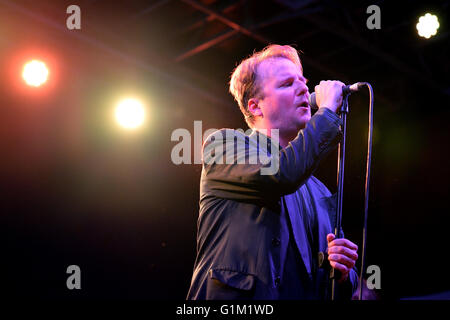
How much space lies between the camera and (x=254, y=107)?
2248 millimetres

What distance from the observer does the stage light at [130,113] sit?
5.15 metres

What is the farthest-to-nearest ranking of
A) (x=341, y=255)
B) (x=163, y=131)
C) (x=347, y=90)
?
(x=163, y=131), (x=347, y=90), (x=341, y=255)

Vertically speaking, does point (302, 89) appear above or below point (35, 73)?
below

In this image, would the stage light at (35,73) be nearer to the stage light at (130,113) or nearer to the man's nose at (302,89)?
the stage light at (130,113)

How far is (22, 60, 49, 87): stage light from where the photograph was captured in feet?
15.0

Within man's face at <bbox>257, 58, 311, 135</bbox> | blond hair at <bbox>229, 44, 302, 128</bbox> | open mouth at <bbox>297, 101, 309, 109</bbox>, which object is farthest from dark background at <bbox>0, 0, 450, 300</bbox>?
open mouth at <bbox>297, 101, 309, 109</bbox>

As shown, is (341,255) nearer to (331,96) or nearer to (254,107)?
(331,96)

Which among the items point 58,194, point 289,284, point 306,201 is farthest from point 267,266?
point 58,194

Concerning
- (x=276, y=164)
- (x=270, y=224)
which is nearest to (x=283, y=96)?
(x=276, y=164)

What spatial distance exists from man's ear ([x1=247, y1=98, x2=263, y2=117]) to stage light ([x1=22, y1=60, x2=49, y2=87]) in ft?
10.1

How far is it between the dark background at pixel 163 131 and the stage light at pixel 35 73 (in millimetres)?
67

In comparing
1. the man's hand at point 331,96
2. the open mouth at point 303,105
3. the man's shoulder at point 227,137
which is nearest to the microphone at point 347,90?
the man's hand at point 331,96

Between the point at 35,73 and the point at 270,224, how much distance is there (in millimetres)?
3632
